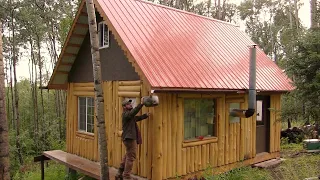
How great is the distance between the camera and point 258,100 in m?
10.0

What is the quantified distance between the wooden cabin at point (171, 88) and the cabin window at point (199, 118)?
3 centimetres

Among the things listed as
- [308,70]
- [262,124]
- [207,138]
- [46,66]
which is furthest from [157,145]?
[46,66]

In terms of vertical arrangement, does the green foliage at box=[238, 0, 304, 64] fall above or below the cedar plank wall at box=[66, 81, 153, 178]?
above

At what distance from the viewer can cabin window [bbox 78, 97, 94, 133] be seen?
9.44m

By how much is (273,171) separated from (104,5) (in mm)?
6763

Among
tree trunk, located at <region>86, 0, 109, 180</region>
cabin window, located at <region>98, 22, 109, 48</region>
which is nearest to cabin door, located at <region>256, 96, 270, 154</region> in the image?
cabin window, located at <region>98, 22, 109, 48</region>

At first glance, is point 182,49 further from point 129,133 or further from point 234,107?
point 129,133

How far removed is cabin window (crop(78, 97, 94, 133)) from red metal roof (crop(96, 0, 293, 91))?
2.87 meters

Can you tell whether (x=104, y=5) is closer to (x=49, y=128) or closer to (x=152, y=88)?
(x=152, y=88)

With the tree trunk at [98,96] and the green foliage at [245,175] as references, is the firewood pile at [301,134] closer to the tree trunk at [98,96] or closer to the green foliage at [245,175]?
the green foliage at [245,175]

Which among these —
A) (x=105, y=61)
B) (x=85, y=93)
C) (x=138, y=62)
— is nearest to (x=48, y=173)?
(x=85, y=93)

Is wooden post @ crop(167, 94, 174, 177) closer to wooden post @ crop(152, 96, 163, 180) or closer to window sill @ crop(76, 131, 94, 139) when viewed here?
wooden post @ crop(152, 96, 163, 180)

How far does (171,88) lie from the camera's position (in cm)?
655

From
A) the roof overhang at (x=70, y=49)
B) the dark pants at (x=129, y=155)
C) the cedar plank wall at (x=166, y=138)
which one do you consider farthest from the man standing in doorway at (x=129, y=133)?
the roof overhang at (x=70, y=49)
